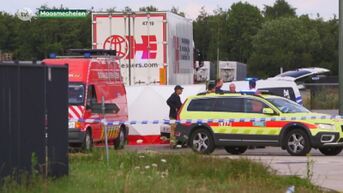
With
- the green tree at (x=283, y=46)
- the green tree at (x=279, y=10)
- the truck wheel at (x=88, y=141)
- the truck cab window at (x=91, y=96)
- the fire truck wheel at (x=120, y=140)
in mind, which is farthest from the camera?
the green tree at (x=279, y=10)

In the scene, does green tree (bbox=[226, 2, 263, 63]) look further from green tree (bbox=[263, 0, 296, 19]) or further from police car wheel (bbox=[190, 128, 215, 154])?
police car wheel (bbox=[190, 128, 215, 154])

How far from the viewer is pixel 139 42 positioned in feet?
90.9

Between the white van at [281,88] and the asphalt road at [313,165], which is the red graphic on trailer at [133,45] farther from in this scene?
the asphalt road at [313,165]

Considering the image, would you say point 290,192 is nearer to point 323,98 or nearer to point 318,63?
point 323,98

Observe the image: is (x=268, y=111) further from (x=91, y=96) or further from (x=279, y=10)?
(x=279, y=10)

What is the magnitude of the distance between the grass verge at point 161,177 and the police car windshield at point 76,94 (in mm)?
6162

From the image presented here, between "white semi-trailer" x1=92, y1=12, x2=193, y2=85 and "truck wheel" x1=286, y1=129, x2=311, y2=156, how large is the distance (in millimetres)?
7566


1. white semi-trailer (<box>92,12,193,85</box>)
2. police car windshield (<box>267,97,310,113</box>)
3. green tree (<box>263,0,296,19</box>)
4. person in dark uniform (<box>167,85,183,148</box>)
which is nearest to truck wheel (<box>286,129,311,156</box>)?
police car windshield (<box>267,97,310,113</box>)

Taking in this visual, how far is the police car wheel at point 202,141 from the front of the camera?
21938 mm

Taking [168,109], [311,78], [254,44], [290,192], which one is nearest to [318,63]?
[254,44]

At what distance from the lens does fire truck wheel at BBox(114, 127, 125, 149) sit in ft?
79.9

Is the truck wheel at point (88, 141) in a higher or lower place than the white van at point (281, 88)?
lower

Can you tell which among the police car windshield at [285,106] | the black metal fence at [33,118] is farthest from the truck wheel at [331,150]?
the black metal fence at [33,118]

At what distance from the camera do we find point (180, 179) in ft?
42.4
